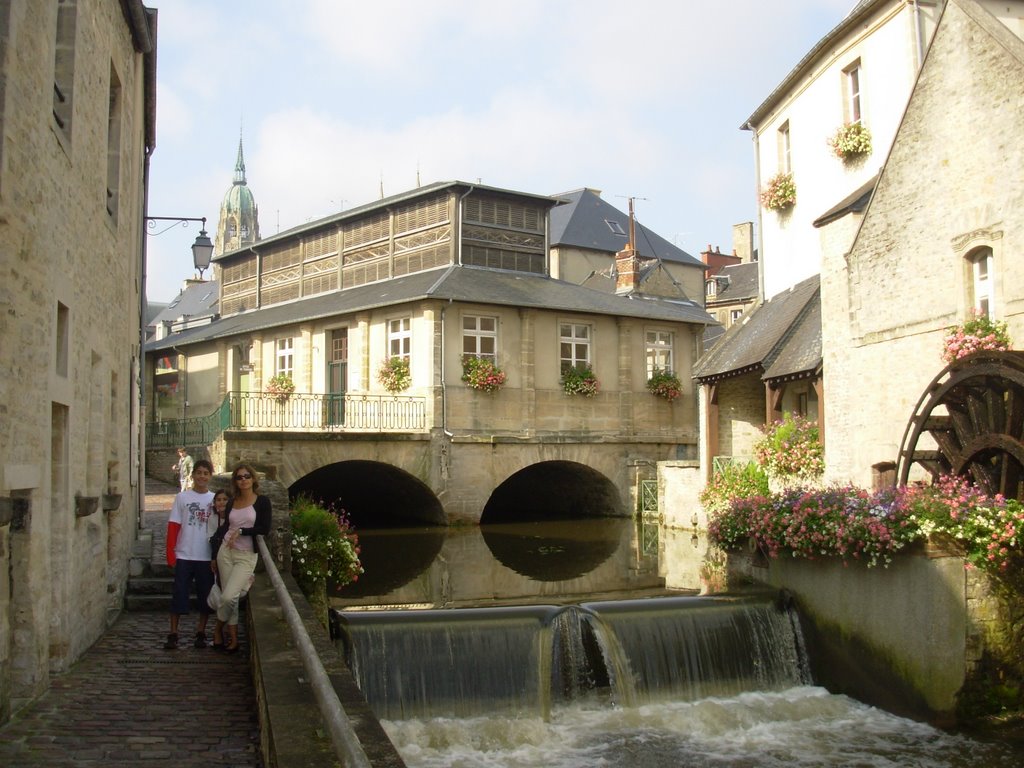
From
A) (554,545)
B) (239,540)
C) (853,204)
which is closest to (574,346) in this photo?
(554,545)

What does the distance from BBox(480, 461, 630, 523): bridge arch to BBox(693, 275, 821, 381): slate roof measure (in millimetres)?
6037

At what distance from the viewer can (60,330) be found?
682 centimetres

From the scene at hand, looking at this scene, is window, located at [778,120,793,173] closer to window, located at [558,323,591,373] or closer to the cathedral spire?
window, located at [558,323,591,373]

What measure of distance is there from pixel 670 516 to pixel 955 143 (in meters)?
11.3

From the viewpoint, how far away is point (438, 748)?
7.46m

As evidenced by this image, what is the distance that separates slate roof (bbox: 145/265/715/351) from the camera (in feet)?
72.4

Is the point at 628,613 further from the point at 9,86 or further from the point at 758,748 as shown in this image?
the point at 9,86

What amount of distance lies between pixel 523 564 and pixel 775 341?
5619 millimetres

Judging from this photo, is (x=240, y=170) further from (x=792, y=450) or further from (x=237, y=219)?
(x=792, y=450)

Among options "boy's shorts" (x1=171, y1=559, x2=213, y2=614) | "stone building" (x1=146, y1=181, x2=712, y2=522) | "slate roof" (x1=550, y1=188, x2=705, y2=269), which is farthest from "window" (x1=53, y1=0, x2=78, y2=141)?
"slate roof" (x1=550, y1=188, x2=705, y2=269)

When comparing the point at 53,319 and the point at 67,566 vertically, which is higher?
the point at 53,319

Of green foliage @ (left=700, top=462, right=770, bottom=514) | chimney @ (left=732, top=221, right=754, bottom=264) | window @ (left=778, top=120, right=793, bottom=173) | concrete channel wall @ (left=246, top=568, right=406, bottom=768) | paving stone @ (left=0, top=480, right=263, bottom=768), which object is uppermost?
chimney @ (left=732, top=221, right=754, bottom=264)

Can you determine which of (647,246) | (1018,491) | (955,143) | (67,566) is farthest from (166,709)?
(647,246)

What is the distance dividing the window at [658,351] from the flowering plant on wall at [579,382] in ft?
6.37
